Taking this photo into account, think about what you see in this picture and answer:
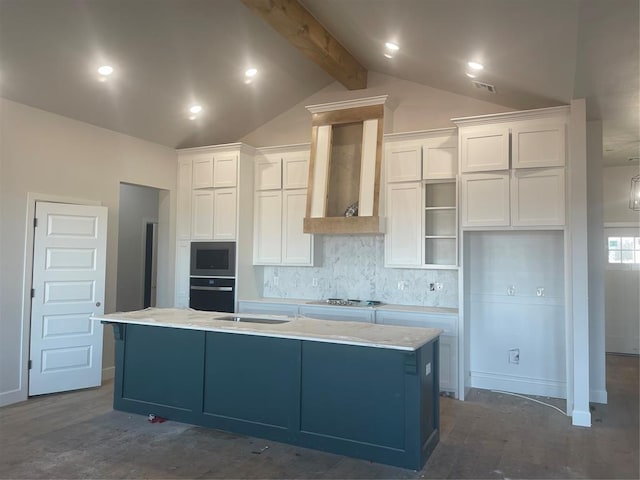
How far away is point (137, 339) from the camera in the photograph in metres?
4.16

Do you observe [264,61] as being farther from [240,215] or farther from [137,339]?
[137,339]

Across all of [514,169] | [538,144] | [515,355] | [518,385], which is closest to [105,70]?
[514,169]

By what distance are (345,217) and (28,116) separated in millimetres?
3337

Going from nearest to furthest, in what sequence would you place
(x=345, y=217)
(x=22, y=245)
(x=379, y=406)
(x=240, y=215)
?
(x=379, y=406)
(x=22, y=245)
(x=345, y=217)
(x=240, y=215)

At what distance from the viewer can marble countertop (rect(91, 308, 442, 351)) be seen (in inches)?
124

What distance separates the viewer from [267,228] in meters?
5.98

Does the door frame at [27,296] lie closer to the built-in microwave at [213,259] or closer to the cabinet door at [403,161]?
the built-in microwave at [213,259]

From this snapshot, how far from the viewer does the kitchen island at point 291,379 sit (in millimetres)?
3139

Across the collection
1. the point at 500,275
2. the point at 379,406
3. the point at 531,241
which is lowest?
the point at 379,406

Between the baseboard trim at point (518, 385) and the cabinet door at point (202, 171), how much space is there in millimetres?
3984

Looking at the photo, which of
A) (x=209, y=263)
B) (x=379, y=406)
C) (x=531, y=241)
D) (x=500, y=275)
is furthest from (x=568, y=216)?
(x=209, y=263)

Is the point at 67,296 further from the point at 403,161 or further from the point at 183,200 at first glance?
the point at 403,161

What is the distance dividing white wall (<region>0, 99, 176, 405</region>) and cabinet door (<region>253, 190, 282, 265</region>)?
1.44 m

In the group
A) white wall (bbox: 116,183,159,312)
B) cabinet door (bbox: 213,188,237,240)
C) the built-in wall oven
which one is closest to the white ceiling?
cabinet door (bbox: 213,188,237,240)
